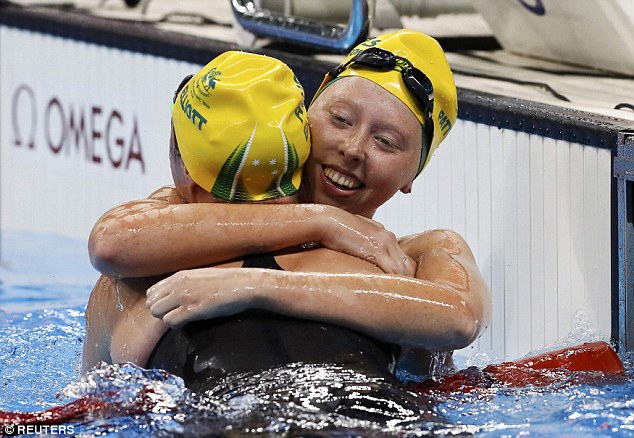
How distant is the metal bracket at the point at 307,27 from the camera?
4023 mm

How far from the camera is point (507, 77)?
4.12m

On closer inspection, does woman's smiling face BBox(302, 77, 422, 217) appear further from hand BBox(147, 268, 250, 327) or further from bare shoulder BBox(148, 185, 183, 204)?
hand BBox(147, 268, 250, 327)

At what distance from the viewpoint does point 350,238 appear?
8.34 feet

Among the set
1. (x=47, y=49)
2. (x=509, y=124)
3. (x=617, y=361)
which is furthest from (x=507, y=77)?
(x=47, y=49)

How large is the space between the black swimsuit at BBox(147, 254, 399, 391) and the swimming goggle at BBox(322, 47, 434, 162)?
1.96 ft

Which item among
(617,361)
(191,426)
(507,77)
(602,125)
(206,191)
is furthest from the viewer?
(507,77)

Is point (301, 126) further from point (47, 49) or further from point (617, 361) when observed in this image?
point (47, 49)

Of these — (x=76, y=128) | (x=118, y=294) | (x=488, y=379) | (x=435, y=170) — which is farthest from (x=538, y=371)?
(x=76, y=128)

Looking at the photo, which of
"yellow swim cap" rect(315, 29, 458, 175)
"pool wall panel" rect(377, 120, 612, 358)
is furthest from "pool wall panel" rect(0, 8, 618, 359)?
"yellow swim cap" rect(315, 29, 458, 175)

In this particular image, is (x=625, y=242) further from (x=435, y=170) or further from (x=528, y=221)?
(x=435, y=170)

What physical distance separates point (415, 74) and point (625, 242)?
788 millimetres

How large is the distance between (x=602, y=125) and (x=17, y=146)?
119 inches

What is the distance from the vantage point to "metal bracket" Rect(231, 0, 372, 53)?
13.2 ft

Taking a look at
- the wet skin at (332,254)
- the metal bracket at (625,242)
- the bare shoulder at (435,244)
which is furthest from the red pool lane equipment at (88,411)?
the metal bracket at (625,242)
